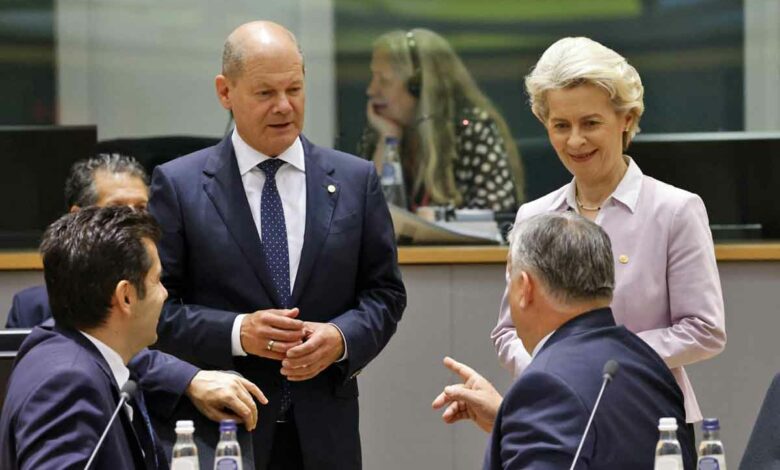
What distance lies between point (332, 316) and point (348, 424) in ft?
0.75

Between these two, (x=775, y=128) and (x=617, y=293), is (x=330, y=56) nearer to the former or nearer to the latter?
(x=775, y=128)

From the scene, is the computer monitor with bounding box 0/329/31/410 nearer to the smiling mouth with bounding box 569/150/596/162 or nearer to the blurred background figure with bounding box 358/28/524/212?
the smiling mouth with bounding box 569/150/596/162

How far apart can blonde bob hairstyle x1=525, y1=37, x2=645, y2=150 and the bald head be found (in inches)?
21.5

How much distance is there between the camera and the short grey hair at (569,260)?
7.54ft

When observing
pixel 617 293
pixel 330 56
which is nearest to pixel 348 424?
pixel 617 293

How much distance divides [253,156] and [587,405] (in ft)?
3.87

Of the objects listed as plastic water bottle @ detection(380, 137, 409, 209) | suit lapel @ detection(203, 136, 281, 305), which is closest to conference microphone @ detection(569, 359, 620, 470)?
suit lapel @ detection(203, 136, 281, 305)

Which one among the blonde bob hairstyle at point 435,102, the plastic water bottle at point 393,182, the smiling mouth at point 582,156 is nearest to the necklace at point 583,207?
the smiling mouth at point 582,156

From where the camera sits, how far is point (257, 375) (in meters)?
2.97

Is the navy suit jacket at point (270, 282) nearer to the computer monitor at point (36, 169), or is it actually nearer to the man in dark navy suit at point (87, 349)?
the man in dark navy suit at point (87, 349)

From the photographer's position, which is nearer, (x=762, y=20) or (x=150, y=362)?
(x=150, y=362)

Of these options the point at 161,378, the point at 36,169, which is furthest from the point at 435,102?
the point at 161,378

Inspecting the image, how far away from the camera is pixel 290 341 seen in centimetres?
285

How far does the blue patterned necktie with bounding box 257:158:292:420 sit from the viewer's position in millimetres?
2998
